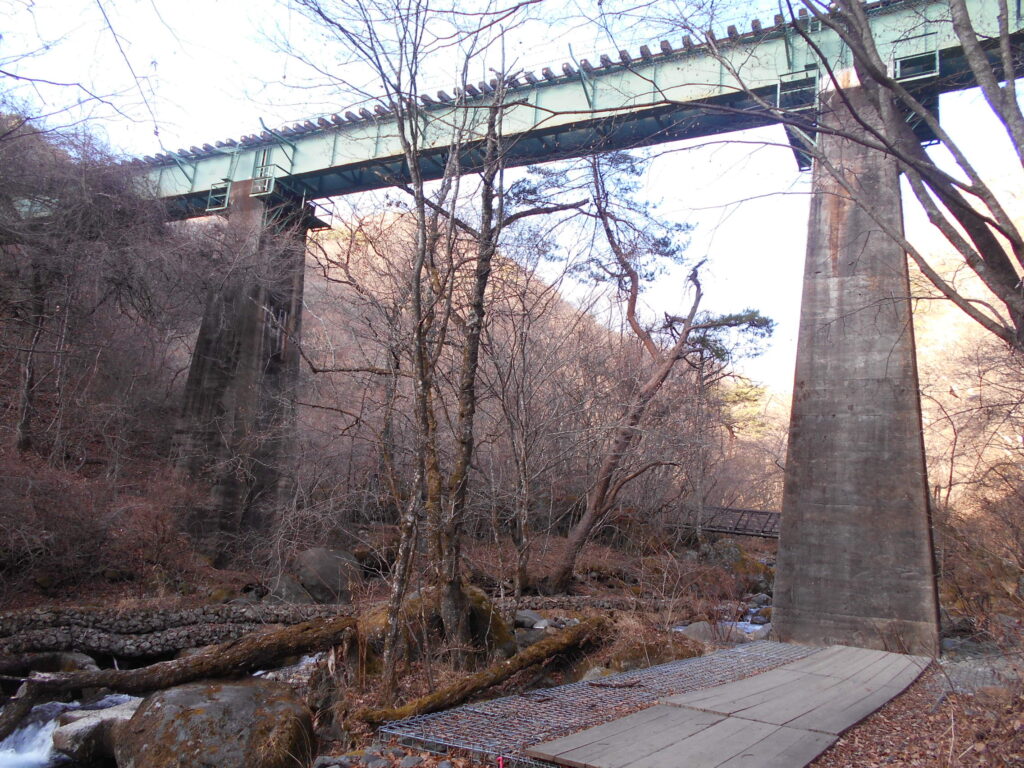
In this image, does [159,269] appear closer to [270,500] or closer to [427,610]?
[270,500]

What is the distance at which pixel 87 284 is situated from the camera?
16.5 meters

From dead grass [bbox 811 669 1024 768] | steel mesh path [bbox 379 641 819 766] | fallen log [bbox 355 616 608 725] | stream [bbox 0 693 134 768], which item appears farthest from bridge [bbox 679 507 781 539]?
dead grass [bbox 811 669 1024 768]

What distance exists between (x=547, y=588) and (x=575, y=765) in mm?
12713

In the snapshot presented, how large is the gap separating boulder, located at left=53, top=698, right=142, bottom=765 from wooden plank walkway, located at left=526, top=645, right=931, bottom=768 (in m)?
5.87

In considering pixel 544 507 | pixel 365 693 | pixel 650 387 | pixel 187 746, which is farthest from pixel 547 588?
pixel 187 746

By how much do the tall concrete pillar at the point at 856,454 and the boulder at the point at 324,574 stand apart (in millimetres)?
8720

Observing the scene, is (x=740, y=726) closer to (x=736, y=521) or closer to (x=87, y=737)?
(x=87, y=737)

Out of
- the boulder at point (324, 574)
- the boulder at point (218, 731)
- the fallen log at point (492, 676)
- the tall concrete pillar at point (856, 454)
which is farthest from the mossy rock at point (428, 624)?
the boulder at point (324, 574)

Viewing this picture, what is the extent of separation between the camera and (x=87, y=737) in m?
7.67

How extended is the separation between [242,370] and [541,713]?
55.2 feet

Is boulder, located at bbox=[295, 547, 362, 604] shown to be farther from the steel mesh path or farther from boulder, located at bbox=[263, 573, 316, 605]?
the steel mesh path

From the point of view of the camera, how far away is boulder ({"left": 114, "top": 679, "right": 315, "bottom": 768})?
5973 millimetres

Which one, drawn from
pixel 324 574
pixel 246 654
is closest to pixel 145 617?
pixel 324 574

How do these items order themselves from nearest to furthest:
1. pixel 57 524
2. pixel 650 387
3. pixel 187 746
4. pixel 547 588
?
pixel 187 746, pixel 57 524, pixel 650 387, pixel 547 588
